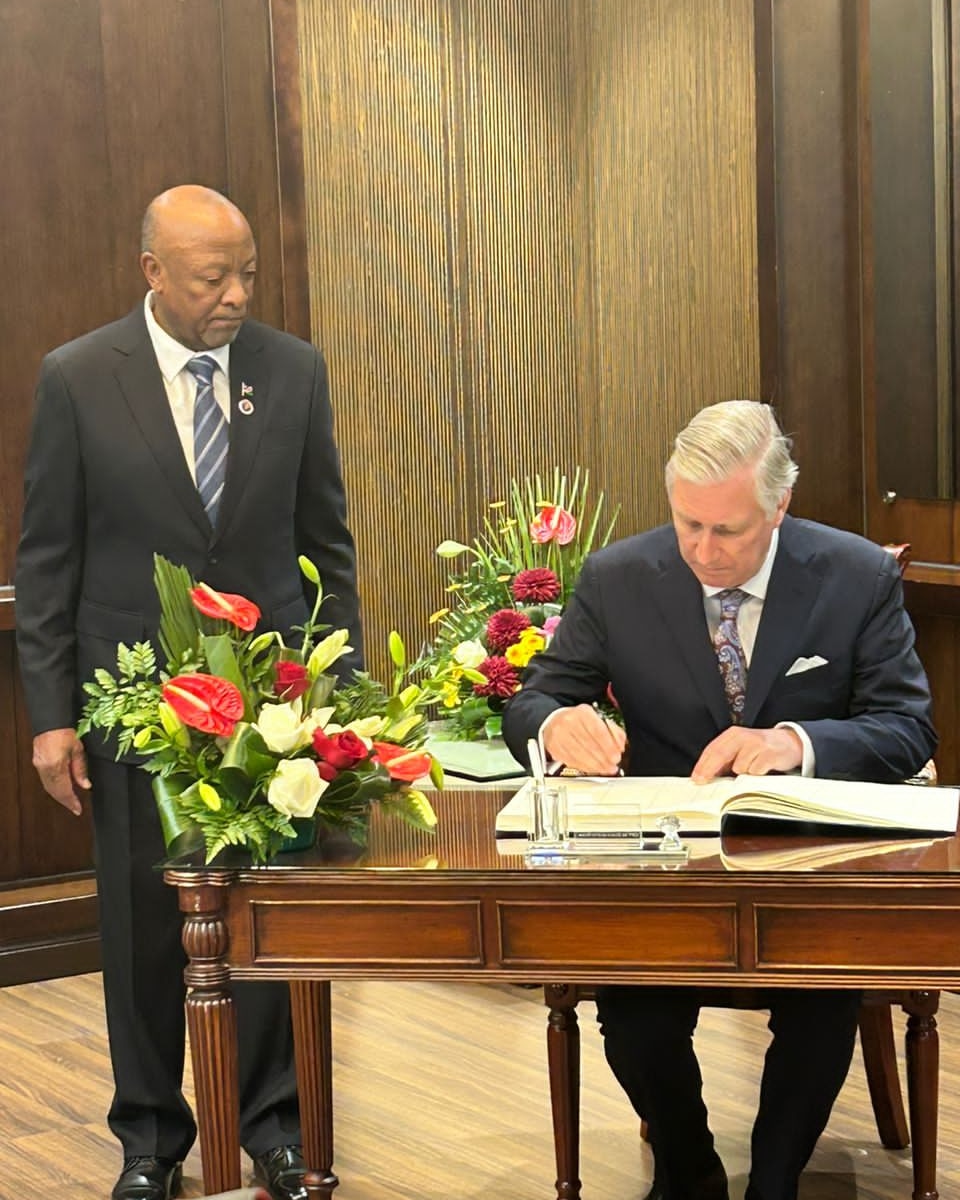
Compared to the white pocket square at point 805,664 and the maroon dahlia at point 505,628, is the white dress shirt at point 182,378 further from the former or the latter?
the white pocket square at point 805,664

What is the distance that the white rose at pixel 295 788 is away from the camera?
2352 mm

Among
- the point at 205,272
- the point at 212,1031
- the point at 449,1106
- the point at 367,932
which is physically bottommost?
the point at 449,1106

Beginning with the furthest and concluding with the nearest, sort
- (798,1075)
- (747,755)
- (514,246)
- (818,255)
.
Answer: (514,246), (818,255), (798,1075), (747,755)

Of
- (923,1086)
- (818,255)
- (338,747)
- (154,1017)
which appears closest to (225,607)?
(338,747)

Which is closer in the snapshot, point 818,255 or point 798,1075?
point 798,1075

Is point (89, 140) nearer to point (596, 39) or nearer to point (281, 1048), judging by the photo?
point (596, 39)

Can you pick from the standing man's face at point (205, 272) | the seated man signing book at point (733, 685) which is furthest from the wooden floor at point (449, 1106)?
the standing man's face at point (205, 272)

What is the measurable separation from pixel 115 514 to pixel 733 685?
3.46ft

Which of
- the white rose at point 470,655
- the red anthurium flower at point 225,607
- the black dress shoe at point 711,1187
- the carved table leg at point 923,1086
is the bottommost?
the black dress shoe at point 711,1187

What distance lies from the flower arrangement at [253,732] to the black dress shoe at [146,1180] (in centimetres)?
96

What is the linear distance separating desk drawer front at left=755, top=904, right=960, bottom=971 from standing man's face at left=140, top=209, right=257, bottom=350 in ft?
4.65

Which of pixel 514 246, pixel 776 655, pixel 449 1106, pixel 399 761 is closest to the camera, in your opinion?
pixel 399 761

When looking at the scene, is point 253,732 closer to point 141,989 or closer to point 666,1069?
point 666,1069

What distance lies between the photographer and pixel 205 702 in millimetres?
2402
